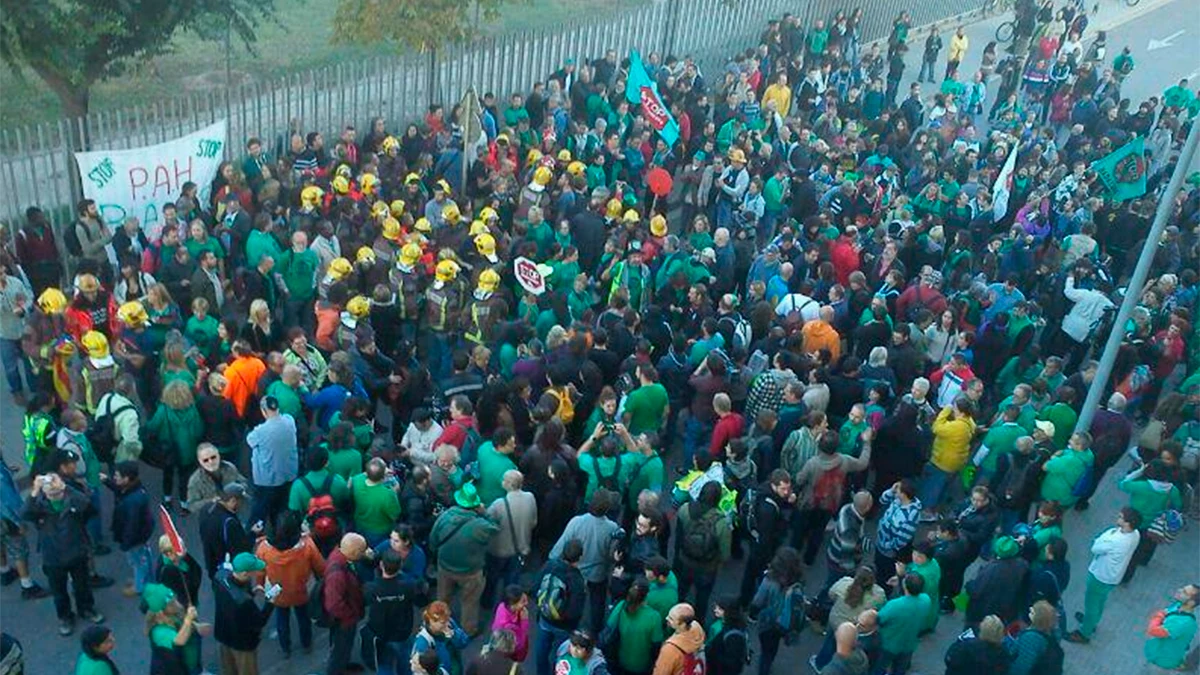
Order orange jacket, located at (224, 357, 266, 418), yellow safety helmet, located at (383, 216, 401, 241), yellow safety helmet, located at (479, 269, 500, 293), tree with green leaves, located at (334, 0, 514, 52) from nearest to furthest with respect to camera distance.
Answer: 1. orange jacket, located at (224, 357, 266, 418)
2. yellow safety helmet, located at (479, 269, 500, 293)
3. yellow safety helmet, located at (383, 216, 401, 241)
4. tree with green leaves, located at (334, 0, 514, 52)

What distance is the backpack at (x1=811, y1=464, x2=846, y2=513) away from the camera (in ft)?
30.7

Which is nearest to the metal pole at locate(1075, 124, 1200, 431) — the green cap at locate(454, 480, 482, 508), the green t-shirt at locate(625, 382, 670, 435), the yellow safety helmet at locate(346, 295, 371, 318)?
the green t-shirt at locate(625, 382, 670, 435)

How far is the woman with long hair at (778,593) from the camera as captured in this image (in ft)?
26.0

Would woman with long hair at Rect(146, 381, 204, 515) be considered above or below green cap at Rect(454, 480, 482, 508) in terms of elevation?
below

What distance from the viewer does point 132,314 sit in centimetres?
997

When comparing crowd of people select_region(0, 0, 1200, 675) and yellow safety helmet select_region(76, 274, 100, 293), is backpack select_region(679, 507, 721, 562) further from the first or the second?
yellow safety helmet select_region(76, 274, 100, 293)

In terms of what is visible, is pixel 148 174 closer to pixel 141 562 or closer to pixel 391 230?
pixel 391 230

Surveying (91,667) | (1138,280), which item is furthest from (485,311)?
(1138,280)

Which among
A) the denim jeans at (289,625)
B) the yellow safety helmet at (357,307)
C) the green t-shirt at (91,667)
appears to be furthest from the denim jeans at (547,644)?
the yellow safety helmet at (357,307)

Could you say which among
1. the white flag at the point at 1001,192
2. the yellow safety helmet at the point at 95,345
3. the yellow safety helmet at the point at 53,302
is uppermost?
the white flag at the point at 1001,192

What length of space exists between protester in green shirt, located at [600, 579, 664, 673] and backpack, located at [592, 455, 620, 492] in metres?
1.50

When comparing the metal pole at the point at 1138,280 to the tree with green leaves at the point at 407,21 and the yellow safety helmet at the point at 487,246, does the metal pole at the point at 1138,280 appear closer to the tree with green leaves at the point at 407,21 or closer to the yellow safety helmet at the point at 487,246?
the yellow safety helmet at the point at 487,246

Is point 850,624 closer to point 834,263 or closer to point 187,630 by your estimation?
point 187,630

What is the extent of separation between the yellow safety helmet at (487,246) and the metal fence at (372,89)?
4.62 m
